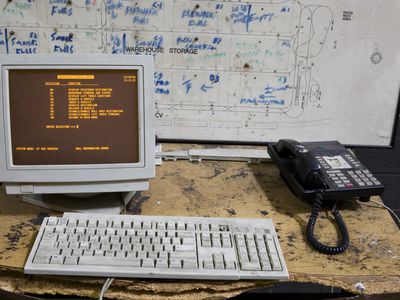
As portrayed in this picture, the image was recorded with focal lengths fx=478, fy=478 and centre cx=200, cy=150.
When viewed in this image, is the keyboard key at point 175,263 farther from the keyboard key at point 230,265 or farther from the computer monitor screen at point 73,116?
the computer monitor screen at point 73,116

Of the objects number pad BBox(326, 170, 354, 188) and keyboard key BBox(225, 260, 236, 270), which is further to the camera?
number pad BBox(326, 170, 354, 188)

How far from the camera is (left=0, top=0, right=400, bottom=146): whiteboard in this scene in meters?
1.44

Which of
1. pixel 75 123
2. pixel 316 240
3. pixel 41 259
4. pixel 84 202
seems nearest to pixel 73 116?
pixel 75 123

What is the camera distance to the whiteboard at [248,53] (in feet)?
4.73

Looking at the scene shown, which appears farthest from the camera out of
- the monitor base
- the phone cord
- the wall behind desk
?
the wall behind desk

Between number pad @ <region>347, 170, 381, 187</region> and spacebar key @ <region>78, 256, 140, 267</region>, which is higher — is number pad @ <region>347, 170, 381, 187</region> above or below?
above

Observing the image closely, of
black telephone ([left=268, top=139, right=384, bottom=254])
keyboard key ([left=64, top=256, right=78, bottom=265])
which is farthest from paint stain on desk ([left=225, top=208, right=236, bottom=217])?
keyboard key ([left=64, top=256, right=78, bottom=265])

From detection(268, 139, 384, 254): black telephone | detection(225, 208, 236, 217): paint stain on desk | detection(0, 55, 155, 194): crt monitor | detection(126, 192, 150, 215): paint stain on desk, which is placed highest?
detection(0, 55, 155, 194): crt monitor

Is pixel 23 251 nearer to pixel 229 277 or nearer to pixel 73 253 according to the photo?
pixel 73 253

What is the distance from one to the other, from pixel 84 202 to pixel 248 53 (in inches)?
26.9

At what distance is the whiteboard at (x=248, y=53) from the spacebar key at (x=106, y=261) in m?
0.68

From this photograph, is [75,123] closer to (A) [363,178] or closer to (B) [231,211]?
(B) [231,211]

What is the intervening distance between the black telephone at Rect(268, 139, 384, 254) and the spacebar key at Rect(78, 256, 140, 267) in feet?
1.32

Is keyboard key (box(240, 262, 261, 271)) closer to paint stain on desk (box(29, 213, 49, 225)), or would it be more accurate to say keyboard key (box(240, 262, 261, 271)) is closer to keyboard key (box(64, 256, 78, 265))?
keyboard key (box(64, 256, 78, 265))
